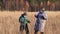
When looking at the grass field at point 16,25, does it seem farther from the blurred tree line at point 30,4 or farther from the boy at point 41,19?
the blurred tree line at point 30,4

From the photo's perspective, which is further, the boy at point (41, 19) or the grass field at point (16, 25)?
the grass field at point (16, 25)

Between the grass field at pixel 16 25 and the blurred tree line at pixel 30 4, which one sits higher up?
the blurred tree line at pixel 30 4

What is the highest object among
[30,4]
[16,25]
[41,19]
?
[30,4]

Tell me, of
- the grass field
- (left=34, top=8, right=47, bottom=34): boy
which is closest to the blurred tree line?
the grass field

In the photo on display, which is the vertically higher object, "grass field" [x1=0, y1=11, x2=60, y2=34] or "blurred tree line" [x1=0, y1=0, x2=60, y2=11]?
"blurred tree line" [x1=0, y1=0, x2=60, y2=11]

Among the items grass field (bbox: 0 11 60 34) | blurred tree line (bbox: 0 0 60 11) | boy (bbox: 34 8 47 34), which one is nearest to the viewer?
boy (bbox: 34 8 47 34)

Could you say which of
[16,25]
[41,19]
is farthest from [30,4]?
[41,19]

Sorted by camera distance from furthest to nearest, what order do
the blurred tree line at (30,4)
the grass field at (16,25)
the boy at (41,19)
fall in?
the blurred tree line at (30,4)
the grass field at (16,25)
the boy at (41,19)

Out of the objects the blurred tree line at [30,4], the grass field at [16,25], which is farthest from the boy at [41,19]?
the blurred tree line at [30,4]

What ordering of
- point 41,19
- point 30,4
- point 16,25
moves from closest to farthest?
point 41,19 < point 16,25 < point 30,4

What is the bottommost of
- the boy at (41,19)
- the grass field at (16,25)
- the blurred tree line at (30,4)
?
the grass field at (16,25)

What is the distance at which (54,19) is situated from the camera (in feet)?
50.4

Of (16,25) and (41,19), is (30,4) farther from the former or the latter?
(41,19)

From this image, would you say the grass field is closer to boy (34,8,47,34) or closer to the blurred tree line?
boy (34,8,47,34)
